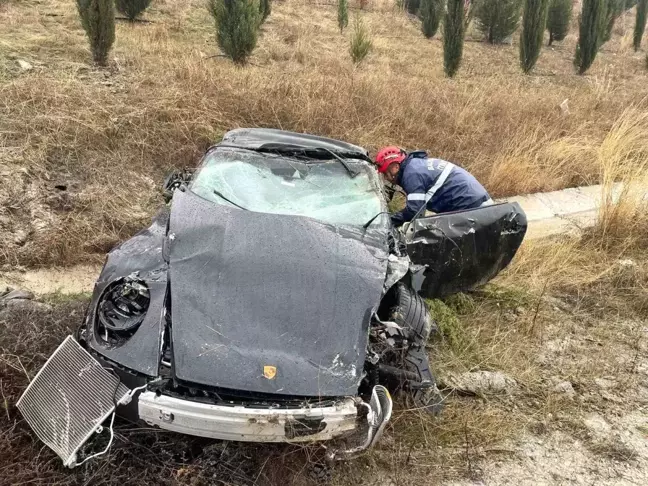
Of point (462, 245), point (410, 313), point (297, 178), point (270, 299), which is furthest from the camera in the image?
point (297, 178)

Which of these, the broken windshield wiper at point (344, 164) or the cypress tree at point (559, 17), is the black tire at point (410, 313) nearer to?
the broken windshield wiper at point (344, 164)

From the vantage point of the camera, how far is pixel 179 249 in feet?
9.41

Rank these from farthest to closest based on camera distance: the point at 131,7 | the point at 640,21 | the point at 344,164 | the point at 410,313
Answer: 1. the point at 640,21
2. the point at 131,7
3. the point at 344,164
4. the point at 410,313

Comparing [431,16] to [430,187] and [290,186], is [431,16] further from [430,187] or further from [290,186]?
[290,186]

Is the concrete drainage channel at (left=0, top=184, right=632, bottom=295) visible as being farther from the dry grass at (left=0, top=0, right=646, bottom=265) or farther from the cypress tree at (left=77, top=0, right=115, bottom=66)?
the cypress tree at (left=77, top=0, right=115, bottom=66)

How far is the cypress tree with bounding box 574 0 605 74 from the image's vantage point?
12828 millimetres

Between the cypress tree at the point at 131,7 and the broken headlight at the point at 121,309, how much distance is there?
9387 millimetres

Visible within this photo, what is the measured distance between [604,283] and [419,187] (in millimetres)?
2033

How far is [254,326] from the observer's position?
2.53 m

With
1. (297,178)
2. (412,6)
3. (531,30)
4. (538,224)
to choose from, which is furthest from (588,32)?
(297,178)

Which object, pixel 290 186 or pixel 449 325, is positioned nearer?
pixel 290 186

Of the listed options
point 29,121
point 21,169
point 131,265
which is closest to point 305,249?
point 131,265

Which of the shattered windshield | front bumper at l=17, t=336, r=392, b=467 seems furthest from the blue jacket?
front bumper at l=17, t=336, r=392, b=467

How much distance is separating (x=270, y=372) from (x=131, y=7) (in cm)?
1017
